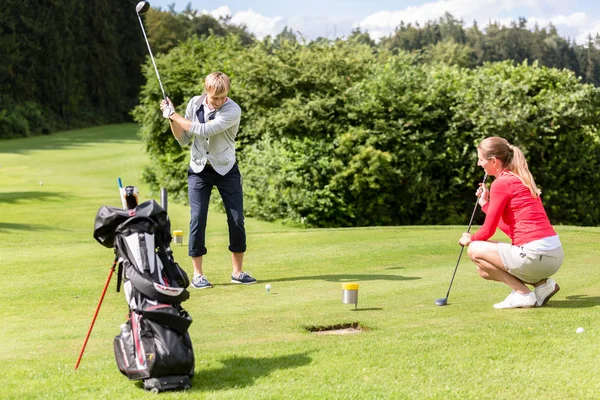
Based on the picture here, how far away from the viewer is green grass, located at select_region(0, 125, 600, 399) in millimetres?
5051

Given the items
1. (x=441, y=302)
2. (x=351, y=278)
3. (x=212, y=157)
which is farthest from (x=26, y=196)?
(x=441, y=302)

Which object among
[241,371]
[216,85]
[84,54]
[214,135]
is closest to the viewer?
[241,371]

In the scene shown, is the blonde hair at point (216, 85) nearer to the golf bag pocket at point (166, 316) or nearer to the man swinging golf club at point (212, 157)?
the man swinging golf club at point (212, 157)

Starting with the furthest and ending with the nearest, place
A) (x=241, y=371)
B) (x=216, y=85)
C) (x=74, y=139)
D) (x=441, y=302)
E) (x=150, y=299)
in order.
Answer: (x=74, y=139)
(x=216, y=85)
(x=441, y=302)
(x=241, y=371)
(x=150, y=299)

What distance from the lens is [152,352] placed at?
4.93 m

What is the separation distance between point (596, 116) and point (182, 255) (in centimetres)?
1189

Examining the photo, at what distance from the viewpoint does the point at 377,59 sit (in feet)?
72.9

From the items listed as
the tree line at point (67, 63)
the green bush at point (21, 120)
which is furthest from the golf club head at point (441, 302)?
the green bush at point (21, 120)

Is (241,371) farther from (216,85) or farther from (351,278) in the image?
(351,278)

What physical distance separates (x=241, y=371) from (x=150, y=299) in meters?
0.77

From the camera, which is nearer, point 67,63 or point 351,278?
point 351,278

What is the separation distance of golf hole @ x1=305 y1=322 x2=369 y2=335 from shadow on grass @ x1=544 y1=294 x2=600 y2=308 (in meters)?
1.80

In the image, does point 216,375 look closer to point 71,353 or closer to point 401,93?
point 71,353

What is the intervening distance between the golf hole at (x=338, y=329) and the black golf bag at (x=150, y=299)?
158 cm
